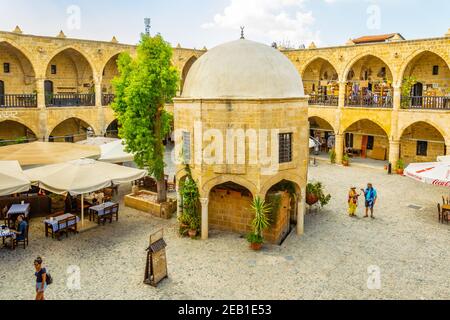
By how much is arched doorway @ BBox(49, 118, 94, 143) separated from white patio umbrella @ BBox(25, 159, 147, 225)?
Answer: 1349 cm

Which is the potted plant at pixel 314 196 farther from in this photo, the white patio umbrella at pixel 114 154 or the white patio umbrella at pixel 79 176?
the white patio umbrella at pixel 114 154

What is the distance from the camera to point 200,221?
12.9m

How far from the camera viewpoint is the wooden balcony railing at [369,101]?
23.8 meters

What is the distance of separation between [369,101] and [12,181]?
815 inches

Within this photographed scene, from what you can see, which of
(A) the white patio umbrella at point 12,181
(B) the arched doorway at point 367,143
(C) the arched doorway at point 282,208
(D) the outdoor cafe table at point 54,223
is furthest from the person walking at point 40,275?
(B) the arched doorway at point 367,143

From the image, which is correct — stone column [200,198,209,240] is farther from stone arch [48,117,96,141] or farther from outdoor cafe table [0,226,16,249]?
stone arch [48,117,96,141]

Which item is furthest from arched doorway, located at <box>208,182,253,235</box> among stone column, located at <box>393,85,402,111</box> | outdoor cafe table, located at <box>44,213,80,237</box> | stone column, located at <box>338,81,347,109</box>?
stone column, located at <box>338,81,347,109</box>

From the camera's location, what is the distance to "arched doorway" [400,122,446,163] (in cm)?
2442

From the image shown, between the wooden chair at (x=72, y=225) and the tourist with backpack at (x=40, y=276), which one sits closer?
the tourist with backpack at (x=40, y=276)

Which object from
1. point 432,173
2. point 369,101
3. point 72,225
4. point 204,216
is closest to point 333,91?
point 369,101

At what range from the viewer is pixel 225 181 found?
12.5 m

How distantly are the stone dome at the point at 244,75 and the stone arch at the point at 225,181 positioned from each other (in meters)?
2.51
